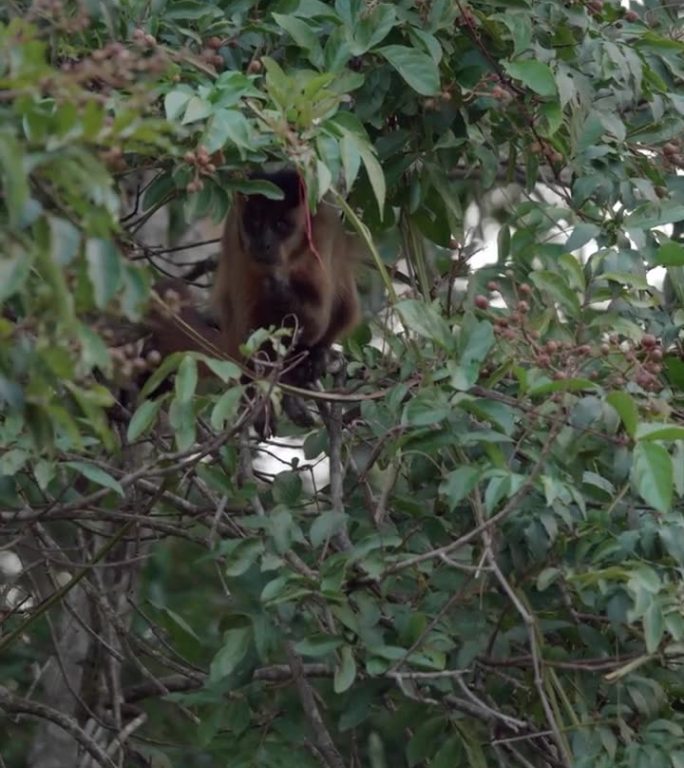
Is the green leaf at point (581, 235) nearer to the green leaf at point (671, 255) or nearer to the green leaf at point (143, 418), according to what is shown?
the green leaf at point (671, 255)

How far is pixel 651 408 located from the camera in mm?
2949

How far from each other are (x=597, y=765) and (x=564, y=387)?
2.36 feet

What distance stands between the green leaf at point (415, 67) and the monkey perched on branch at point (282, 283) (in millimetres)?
1045

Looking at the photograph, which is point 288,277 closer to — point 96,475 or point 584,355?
point 96,475

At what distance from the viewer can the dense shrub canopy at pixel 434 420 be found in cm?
295

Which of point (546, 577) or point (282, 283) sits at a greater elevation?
point (546, 577)

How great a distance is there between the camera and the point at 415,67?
346 centimetres

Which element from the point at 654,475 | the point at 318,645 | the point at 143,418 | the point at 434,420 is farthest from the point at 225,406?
the point at 654,475

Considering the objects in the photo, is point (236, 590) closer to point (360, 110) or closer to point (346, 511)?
point (346, 511)


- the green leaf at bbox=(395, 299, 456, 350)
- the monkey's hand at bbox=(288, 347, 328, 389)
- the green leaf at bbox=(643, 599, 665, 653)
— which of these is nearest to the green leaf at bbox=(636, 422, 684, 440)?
the green leaf at bbox=(643, 599, 665, 653)

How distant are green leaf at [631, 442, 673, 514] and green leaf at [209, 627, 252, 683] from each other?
2.88 feet

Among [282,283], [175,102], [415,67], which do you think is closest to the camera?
[175,102]

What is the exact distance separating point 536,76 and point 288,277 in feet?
5.02

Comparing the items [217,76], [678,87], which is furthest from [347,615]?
[678,87]
